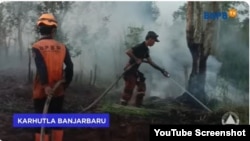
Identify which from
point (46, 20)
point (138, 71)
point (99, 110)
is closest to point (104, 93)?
point (99, 110)

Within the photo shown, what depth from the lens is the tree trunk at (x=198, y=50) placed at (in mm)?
4273

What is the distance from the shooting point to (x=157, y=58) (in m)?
4.30

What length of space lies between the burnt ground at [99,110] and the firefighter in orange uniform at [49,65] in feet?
0.20

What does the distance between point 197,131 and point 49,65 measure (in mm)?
1201

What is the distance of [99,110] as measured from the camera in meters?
4.29

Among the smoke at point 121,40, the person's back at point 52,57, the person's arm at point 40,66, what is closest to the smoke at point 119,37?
the smoke at point 121,40

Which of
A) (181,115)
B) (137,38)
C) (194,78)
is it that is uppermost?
(137,38)

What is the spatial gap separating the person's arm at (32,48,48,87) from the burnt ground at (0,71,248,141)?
0.40ft

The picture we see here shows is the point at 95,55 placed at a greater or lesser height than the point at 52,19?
lesser

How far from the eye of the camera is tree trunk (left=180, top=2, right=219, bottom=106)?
4.27 metres

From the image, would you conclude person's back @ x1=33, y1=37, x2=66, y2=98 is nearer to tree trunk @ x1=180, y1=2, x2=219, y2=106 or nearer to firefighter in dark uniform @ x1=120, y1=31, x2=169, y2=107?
firefighter in dark uniform @ x1=120, y1=31, x2=169, y2=107

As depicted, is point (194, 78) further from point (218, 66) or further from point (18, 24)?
point (18, 24)

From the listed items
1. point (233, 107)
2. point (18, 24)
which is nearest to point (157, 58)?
point (233, 107)

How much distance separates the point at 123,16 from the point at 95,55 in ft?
1.16
